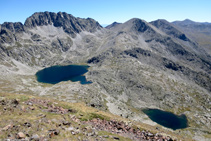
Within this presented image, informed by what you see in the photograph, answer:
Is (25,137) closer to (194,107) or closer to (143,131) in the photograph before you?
(143,131)

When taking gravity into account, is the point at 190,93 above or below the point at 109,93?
below

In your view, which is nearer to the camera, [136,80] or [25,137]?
[25,137]

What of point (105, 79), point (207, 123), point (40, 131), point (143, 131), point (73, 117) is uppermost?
point (40, 131)

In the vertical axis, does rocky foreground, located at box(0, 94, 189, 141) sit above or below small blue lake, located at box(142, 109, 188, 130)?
above

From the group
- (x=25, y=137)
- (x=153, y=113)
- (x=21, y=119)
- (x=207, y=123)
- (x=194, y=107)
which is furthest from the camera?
(x=194, y=107)

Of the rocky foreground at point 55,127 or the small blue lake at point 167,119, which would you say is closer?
the rocky foreground at point 55,127

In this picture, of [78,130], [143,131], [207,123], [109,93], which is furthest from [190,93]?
[78,130]

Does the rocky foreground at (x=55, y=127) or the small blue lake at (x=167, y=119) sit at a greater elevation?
the rocky foreground at (x=55, y=127)

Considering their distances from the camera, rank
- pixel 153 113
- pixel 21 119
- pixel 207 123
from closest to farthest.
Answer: pixel 21 119 < pixel 207 123 < pixel 153 113
